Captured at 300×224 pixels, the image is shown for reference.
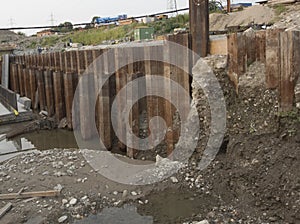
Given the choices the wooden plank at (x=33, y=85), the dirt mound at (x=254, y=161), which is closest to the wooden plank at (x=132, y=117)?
the dirt mound at (x=254, y=161)

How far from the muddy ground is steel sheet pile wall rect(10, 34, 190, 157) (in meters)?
0.76

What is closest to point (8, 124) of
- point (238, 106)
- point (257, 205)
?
point (238, 106)

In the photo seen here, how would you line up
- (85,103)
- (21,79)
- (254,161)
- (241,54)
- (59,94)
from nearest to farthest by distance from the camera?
(254,161) < (241,54) < (85,103) < (59,94) < (21,79)

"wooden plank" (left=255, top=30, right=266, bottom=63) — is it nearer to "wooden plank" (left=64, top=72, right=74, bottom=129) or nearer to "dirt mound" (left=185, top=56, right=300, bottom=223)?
"dirt mound" (left=185, top=56, right=300, bottom=223)

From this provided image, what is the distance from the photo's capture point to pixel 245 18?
17.2 meters

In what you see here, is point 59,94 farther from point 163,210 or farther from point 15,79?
point 15,79

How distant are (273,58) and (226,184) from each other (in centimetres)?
210

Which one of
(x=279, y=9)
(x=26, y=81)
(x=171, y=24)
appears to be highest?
(x=171, y=24)

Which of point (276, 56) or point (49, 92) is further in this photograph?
point (49, 92)

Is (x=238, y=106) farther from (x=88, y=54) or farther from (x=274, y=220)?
(x=88, y=54)

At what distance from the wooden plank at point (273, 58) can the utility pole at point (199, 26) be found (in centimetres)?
145

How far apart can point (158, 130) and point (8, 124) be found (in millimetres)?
7130

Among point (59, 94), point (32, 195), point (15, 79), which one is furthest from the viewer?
point (15, 79)

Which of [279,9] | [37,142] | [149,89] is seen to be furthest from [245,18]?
[37,142]
